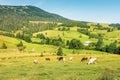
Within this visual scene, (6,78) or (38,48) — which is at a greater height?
(6,78)

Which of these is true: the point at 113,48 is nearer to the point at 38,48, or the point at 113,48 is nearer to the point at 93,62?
the point at 38,48

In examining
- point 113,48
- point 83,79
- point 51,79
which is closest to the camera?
point 83,79

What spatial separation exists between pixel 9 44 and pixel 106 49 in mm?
69251

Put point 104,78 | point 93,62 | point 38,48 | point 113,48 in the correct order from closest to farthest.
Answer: point 104,78
point 93,62
point 113,48
point 38,48

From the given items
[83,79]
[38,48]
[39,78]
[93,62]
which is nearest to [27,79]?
[39,78]

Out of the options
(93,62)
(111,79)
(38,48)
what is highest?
(111,79)

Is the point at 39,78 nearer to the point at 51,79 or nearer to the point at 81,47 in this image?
the point at 51,79

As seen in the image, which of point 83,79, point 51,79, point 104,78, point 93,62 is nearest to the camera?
point 104,78

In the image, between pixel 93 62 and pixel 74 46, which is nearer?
pixel 93 62

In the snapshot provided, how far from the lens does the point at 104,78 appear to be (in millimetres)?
23875

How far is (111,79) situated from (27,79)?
1056cm

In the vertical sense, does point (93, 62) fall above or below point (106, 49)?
above

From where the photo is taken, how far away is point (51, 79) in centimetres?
3153

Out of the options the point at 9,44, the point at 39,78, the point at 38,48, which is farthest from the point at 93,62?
the point at 9,44
